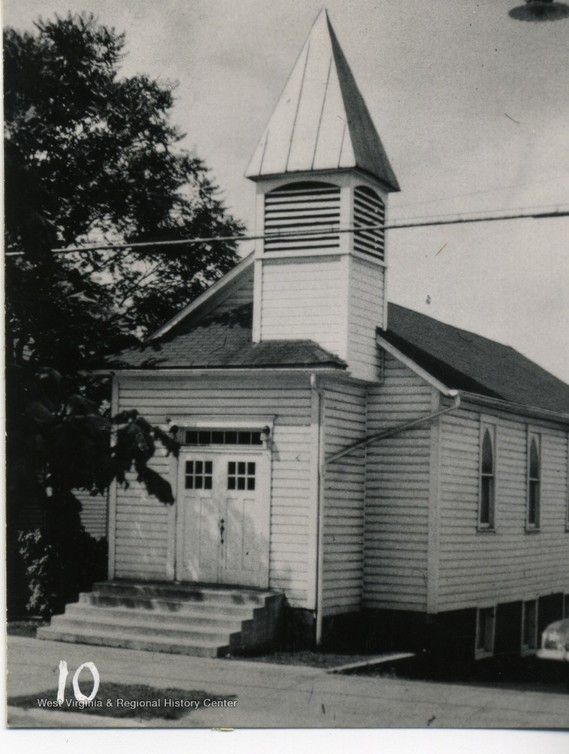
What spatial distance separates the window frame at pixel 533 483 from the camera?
18.3m

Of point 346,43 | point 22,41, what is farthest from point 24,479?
point 346,43

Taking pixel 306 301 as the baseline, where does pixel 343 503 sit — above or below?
below

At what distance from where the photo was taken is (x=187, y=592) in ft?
48.2

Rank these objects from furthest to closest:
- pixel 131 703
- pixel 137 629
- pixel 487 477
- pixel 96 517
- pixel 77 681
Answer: pixel 487 477, pixel 96 517, pixel 137 629, pixel 77 681, pixel 131 703

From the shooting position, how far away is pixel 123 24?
1195cm

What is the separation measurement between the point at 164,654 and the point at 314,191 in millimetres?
6390

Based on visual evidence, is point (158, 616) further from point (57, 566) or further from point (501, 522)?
point (501, 522)

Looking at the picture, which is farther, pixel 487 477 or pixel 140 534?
pixel 487 477

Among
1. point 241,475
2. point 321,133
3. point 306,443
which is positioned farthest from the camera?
point 241,475

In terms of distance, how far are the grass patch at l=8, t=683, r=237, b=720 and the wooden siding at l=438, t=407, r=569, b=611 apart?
5.31 meters

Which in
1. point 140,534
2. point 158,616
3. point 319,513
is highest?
point 319,513

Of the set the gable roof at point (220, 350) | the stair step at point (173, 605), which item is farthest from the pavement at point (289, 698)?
the gable roof at point (220, 350)

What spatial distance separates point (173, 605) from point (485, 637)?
198 inches

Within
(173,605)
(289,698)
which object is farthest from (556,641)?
(173,605)
